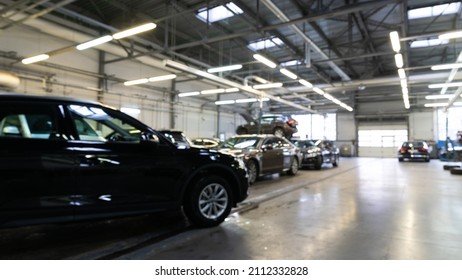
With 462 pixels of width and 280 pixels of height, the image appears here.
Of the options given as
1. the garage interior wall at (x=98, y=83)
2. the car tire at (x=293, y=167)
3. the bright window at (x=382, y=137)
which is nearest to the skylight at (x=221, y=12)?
the car tire at (x=293, y=167)

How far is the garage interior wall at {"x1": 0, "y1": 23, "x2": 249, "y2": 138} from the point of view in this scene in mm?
10586

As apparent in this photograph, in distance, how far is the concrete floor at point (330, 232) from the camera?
2938 mm

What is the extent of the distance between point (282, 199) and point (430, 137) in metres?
23.7

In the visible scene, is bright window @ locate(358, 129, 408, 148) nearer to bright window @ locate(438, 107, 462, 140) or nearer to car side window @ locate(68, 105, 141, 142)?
bright window @ locate(438, 107, 462, 140)

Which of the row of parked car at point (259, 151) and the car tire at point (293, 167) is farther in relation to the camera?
the car tire at point (293, 167)

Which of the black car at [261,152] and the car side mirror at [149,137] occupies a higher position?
the car side mirror at [149,137]

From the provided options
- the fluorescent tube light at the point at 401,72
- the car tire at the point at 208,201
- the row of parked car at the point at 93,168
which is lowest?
the car tire at the point at 208,201

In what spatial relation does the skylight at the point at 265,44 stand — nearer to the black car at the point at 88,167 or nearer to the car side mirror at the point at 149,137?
the black car at the point at 88,167

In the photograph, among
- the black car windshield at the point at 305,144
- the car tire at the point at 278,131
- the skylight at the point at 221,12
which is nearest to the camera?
the skylight at the point at 221,12

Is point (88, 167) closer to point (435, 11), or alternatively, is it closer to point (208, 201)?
point (208, 201)

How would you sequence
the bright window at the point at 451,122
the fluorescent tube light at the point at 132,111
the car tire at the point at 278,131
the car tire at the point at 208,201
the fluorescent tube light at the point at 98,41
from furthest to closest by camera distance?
the bright window at the point at 451,122 < the fluorescent tube light at the point at 132,111 < the car tire at the point at 278,131 < the fluorescent tube light at the point at 98,41 < the car tire at the point at 208,201

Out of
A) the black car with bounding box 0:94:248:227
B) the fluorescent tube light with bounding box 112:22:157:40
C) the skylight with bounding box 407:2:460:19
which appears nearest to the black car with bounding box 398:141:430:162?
the skylight with bounding box 407:2:460:19

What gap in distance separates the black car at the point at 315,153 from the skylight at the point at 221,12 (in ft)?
19.5
